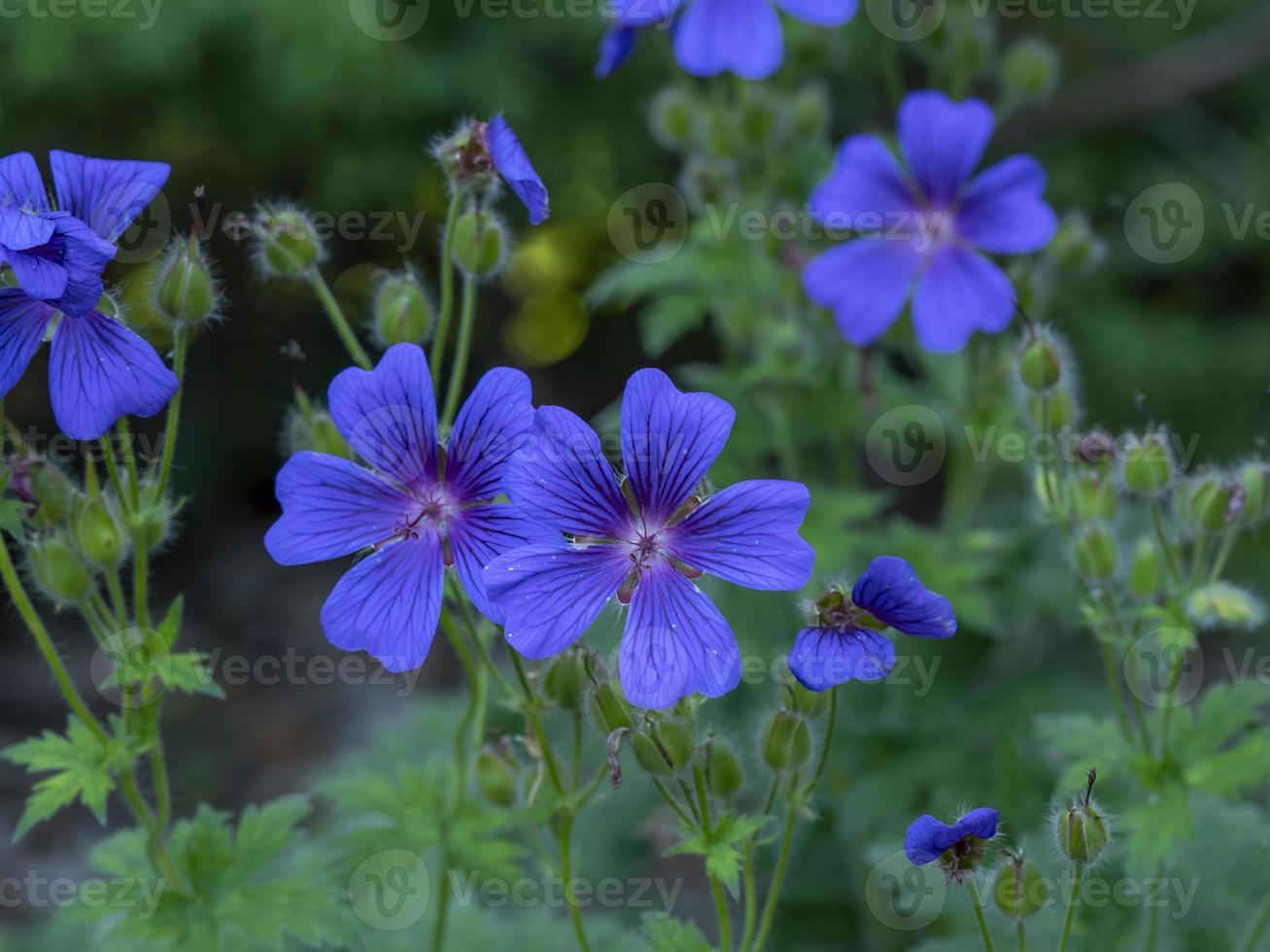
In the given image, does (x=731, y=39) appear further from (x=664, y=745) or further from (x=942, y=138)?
(x=664, y=745)

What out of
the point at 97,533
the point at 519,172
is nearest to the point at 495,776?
the point at 97,533

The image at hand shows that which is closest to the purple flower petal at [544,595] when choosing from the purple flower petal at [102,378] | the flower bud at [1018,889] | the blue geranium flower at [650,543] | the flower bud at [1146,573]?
the blue geranium flower at [650,543]

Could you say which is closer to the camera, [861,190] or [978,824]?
[978,824]

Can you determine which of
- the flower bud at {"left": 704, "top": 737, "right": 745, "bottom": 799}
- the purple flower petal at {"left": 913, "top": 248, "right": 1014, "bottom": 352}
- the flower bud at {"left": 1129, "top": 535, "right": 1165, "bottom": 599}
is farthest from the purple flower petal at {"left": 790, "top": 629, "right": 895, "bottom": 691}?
the purple flower petal at {"left": 913, "top": 248, "right": 1014, "bottom": 352}

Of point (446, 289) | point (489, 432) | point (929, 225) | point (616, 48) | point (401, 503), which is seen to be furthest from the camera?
point (929, 225)

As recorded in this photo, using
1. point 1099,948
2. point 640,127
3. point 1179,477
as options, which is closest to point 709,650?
point 1179,477

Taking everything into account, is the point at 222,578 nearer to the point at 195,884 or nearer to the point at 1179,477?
the point at 195,884

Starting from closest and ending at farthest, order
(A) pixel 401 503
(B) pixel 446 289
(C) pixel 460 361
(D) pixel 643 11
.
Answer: (A) pixel 401 503 < (C) pixel 460 361 < (B) pixel 446 289 < (D) pixel 643 11
